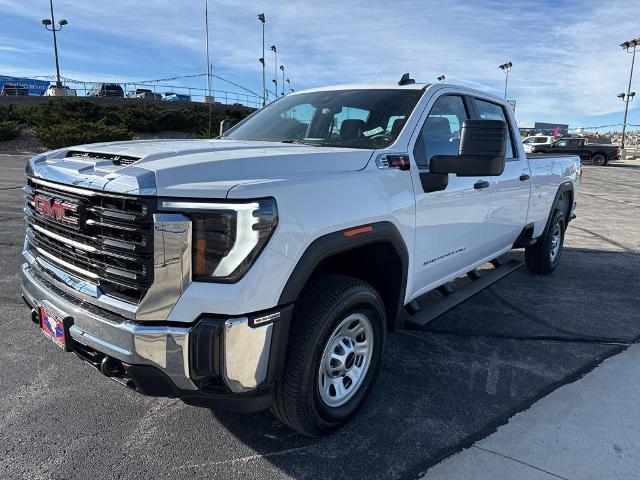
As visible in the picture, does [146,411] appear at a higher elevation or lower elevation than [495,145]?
lower

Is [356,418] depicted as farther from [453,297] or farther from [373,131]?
[373,131]

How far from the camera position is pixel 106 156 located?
257 cm

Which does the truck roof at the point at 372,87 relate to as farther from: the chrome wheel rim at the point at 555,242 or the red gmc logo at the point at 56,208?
the chrome wheel rim at the point at 555,242

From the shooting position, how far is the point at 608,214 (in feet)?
38.0

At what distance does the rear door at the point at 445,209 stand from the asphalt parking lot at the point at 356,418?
632mm

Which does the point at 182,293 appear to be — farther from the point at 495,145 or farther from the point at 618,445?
the point at 618,445

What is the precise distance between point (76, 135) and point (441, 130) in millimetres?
23808

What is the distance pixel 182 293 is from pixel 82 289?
64cm

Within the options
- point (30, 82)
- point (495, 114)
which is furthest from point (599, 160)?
point (30, 82)

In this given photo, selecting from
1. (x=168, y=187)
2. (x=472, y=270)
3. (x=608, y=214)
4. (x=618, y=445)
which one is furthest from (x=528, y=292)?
(x=608, y=214)

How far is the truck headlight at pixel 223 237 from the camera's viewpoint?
209 centimetres

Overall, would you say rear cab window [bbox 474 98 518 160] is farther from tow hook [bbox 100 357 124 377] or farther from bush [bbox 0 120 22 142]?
bush [bbox 0 120 22 142]


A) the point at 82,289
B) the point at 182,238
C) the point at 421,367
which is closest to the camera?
the point at 182,238

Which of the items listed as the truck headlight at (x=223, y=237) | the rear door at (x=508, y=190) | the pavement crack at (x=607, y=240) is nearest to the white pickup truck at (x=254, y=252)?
the truck headlight at (x=223, y=237)
